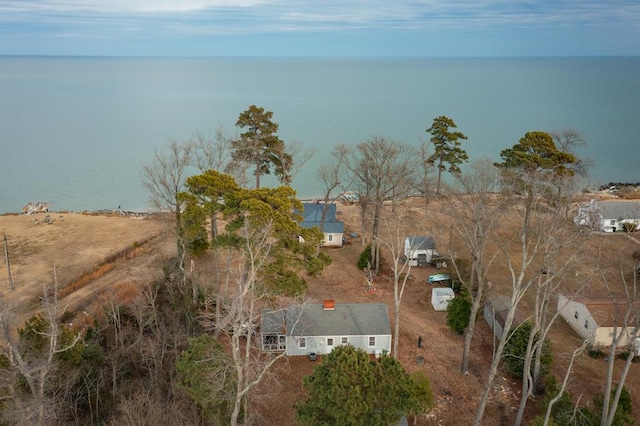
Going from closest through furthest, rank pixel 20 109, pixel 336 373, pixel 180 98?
pixel 336 373, pixel 20 109, pixel 180 98

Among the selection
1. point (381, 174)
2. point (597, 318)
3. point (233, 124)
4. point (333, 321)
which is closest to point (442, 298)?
point (333, 321)

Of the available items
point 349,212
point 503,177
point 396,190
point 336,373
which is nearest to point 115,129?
point 349,212

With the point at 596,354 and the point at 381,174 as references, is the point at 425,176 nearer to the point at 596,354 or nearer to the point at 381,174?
the point at 381,174

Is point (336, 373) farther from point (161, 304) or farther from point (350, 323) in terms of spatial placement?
point (161, 304)

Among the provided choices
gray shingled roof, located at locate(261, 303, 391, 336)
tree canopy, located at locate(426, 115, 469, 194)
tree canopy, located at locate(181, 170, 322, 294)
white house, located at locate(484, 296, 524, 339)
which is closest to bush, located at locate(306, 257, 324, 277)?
tree canopy, located at locate(181, 170, 322, 294)

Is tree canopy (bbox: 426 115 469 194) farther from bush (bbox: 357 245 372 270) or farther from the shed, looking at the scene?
the shed

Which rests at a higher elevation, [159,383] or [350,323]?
[350,323]
